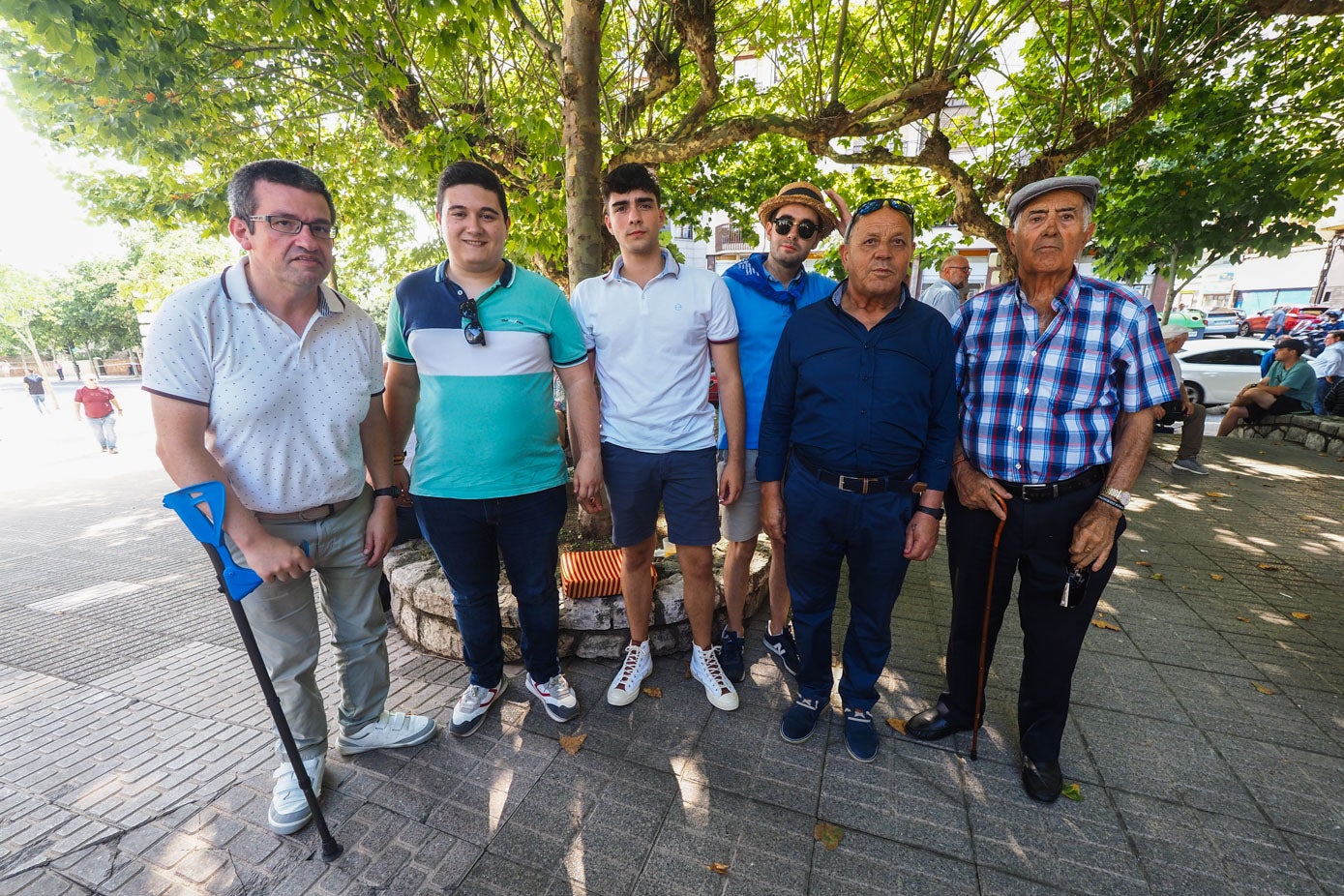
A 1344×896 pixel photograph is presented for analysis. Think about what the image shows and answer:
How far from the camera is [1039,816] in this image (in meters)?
2.33

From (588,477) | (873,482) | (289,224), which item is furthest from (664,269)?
Answer: (289,224)

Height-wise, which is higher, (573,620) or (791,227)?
(791,227)

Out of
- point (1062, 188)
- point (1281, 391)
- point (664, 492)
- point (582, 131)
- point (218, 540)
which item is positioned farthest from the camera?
point (1281, 391)

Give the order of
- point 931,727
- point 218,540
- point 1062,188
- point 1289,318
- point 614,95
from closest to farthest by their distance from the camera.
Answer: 1. point 218,540
2. point 1062,188
3. point 931,727
4. point 614,95
5. point 1289,318

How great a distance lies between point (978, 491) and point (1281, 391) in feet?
39.0

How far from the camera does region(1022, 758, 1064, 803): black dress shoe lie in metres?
2.41

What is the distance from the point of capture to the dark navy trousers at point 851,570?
248 cm

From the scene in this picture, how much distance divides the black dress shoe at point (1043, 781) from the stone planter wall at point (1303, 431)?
1051 cm

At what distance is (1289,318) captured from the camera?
24.4 m

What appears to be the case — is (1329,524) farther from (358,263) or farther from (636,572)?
(358,263)

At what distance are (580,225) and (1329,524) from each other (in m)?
8.22

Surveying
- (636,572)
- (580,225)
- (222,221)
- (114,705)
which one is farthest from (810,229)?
(222,221)

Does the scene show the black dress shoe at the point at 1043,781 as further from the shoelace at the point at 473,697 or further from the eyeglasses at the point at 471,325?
the eyeglasses at the point at 471,325

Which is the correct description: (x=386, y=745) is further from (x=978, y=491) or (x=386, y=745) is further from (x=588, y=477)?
(x=978, y=491)
